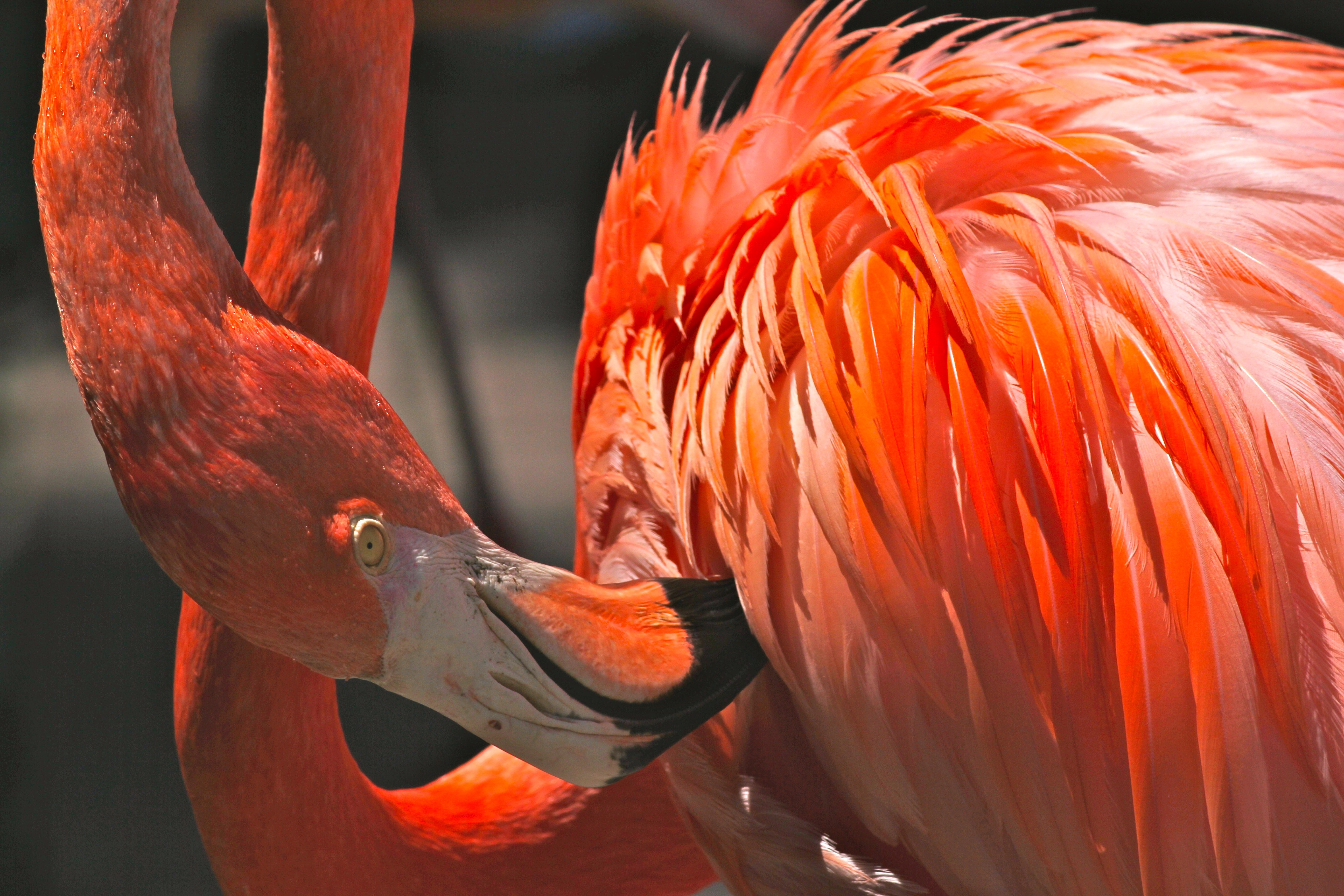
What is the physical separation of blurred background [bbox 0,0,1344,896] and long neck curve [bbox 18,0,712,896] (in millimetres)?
915

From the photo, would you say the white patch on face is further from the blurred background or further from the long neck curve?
the blurred background

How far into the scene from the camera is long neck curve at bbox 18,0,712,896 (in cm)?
50

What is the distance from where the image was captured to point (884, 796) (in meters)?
0.59

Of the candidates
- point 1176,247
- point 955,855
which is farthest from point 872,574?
point 1176,247

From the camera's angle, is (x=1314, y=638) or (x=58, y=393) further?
(x=58, y=393)

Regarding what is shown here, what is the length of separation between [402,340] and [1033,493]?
1.69 meters

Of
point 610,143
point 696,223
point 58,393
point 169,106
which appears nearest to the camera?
point 169,106

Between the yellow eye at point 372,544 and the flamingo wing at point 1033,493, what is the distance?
0.66 feet

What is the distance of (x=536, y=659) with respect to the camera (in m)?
0.56

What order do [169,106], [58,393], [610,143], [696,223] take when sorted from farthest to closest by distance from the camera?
[610,143] → [58,393] → [696,223] → [169,106]

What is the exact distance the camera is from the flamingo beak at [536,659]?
1.79 feet

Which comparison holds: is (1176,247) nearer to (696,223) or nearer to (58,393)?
(696,223)

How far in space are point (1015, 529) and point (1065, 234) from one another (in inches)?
8.1

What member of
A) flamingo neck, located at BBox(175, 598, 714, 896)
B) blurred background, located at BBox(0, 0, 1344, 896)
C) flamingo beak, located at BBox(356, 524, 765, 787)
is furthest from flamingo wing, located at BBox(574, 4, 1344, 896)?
blurred background, located at BBox(0, 0, 1344, 896)
